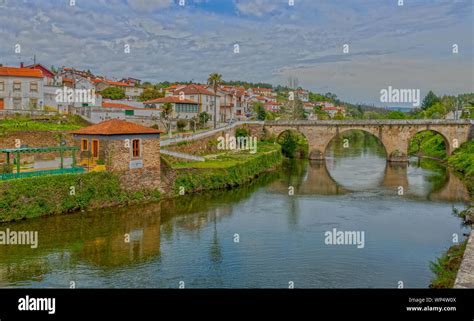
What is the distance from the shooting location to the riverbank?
25.1 m

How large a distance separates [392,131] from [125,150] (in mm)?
36870

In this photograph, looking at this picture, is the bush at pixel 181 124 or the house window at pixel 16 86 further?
the bush at pixel 181 124

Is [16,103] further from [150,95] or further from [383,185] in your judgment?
[383,185]

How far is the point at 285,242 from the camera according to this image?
74.7 ft

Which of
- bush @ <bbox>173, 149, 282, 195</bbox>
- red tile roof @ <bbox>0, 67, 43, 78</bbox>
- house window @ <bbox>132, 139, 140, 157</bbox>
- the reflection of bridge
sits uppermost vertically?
red tile roof @ <bbox>0, 67, 43, 78</bbox>

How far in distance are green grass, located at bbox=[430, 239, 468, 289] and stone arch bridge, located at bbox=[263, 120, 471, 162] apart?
127 ft

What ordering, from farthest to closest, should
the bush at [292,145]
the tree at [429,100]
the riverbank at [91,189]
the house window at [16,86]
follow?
the tree at [429,100], the bush at [292,145], the house window at [16,86], the riverbank at [91,189]

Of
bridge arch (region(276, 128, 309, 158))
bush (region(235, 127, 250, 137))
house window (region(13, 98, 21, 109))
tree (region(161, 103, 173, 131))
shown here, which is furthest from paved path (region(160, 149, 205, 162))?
bridge arch (region(276, 128, 309, 158))

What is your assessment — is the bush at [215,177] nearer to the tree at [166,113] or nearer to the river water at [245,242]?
the river water at [245,242]

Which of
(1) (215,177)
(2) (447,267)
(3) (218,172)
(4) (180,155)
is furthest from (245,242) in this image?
(4) (180,155)

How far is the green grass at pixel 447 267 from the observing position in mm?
15977

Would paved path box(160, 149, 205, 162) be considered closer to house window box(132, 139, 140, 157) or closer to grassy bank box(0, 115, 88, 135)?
house window box(132, 139, 140, 157)

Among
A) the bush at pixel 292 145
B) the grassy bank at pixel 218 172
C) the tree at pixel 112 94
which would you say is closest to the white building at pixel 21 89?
the grassy bank at pixel 218 172
